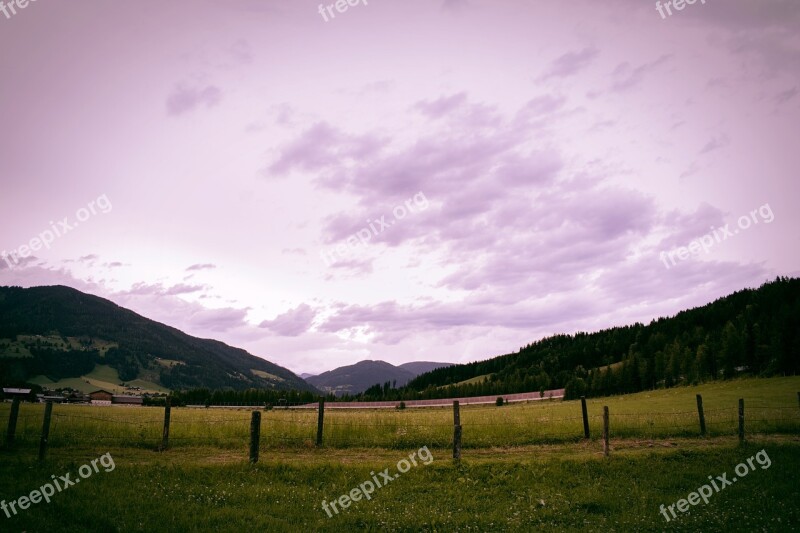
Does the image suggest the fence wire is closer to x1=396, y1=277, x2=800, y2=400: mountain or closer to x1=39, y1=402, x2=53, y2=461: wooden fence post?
x1=39, y1=402, x2=53, y2=461: wooden fence post

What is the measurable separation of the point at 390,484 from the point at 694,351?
5095 inches

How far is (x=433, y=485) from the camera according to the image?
51.9 feet

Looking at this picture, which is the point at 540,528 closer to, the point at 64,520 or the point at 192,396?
the point at 64,520

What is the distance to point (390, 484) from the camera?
Answer: 15766 millimetres

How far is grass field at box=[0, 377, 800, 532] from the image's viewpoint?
12.0m

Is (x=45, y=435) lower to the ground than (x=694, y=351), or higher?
lower

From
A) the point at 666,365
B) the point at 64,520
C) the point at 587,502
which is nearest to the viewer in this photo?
the point at 64,520

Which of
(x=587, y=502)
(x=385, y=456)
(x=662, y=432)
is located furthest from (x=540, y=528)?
(x=662, y=432)

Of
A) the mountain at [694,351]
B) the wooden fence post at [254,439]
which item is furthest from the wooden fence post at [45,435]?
the mountain at [694,351]

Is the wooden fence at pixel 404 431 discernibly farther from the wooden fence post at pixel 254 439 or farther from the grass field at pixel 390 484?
the wooden fence post at pixel 254 439

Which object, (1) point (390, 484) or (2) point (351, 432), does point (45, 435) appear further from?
(2) point (351, 432)

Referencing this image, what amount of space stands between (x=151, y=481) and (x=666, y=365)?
12481 centimetres

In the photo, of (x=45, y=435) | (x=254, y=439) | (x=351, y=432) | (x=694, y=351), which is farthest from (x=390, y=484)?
(x=694, y=351)

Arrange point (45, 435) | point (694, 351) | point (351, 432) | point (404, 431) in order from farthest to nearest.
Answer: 1. point (694, 351)
2. point (404, 431)
3. point (351, 432)
4. point (45, 435)
